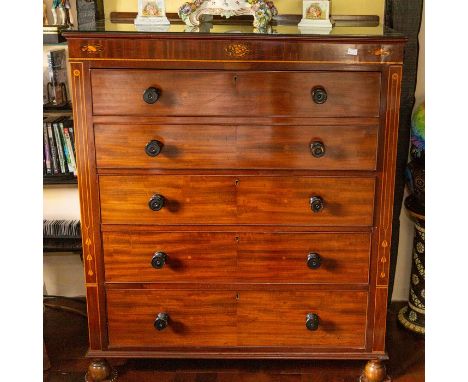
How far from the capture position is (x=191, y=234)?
6.90ft

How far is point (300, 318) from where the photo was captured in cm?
220

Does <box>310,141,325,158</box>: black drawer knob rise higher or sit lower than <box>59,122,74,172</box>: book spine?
higher

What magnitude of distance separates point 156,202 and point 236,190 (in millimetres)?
287

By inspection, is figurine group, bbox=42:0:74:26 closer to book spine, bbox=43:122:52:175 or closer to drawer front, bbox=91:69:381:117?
book spine, bbox=43:122:52:175

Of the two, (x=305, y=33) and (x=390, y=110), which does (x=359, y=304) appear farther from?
(x=305, y=33)

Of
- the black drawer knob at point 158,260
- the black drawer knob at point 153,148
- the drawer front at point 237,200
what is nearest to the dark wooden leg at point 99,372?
the black drawer knob at point 158,260

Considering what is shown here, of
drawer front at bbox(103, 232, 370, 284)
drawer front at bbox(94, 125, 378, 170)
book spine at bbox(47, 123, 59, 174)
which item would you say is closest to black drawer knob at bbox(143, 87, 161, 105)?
drawer front at bbox(94, 125, 378, 170)

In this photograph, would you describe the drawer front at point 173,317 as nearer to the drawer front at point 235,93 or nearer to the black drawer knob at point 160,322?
the black drawer knob at point 160,322

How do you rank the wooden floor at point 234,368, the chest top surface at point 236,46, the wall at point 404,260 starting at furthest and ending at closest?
the wall at point 404,260, the wooden floor at point 234,368, the chest top surface at point 236,46

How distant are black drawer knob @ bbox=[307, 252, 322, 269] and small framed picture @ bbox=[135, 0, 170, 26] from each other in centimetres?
103

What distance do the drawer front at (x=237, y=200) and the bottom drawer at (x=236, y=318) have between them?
291 mm

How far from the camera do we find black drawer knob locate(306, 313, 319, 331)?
215 cm

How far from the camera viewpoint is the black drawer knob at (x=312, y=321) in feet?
7.06

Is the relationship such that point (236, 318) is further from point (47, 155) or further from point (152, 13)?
point (152, 13)
